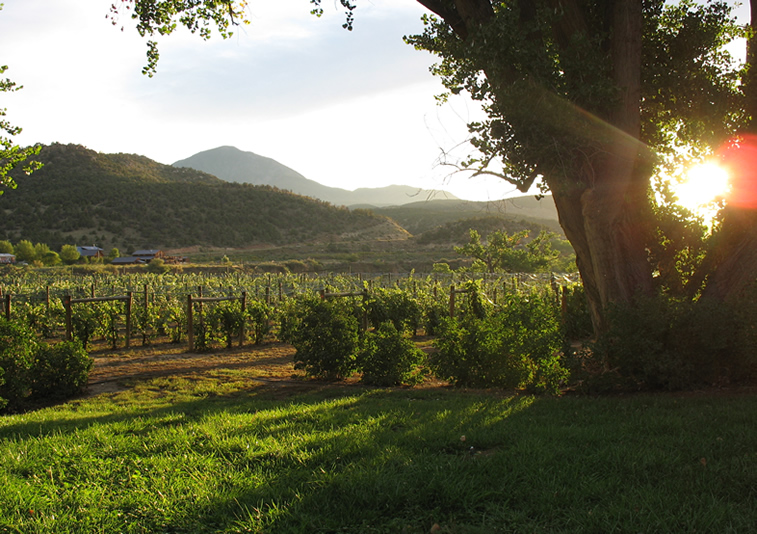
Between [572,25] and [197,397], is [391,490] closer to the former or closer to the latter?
[197,397]

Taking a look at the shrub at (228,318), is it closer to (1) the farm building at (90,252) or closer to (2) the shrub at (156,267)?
(2) the shrub at (156,267)

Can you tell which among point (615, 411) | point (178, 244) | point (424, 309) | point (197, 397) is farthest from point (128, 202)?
point (615, 411)

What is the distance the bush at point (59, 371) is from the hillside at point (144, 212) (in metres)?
46.5

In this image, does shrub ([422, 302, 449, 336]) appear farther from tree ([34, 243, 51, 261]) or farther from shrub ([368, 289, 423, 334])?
tree ([34, 243, 51, 261])

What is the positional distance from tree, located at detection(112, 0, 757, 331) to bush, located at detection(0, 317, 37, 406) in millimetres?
6293

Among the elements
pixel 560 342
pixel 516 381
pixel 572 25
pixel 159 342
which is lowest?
pixel 159 342

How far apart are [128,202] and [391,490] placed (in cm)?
5881

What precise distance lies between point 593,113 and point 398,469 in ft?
16.9

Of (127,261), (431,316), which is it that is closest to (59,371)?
(431,316)

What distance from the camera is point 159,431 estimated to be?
4.43m

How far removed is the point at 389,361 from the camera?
7590mm

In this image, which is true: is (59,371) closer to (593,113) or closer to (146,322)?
(146,322)

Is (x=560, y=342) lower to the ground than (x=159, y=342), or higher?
higher

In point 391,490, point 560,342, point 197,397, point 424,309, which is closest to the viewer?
point 391,490
